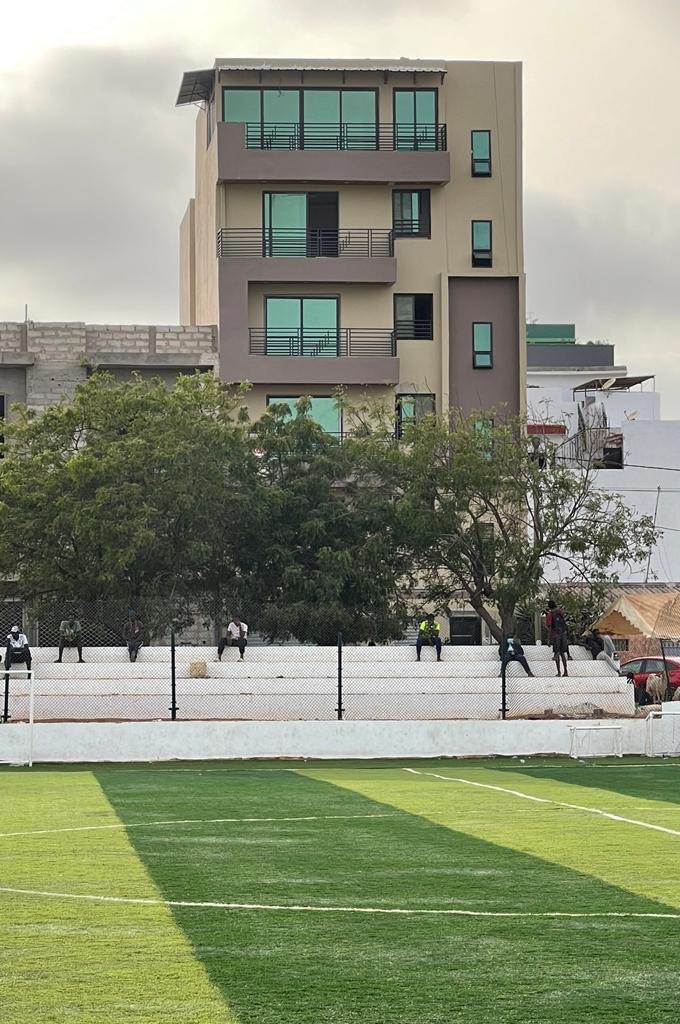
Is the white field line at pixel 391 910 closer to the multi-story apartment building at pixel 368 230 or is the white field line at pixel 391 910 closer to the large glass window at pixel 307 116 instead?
the multi-story apartment building at pixel 368 230

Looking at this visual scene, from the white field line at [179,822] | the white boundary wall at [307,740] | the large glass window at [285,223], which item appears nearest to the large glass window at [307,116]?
the large glass window at [285,223]

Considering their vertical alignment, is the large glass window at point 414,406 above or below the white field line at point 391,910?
above

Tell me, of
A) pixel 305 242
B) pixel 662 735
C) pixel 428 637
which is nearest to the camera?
pixel 662 735

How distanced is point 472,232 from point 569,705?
2839 cm

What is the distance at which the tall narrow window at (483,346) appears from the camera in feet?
206

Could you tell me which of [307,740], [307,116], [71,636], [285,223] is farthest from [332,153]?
[307,740]

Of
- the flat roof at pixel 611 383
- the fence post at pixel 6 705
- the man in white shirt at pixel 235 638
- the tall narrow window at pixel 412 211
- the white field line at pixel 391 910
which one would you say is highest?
the tall narrow window at pixel 412 211

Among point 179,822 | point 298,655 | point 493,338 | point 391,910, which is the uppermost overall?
point 493,338

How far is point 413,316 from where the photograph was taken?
6266 cm

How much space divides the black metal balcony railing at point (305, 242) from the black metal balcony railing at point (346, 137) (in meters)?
3.15

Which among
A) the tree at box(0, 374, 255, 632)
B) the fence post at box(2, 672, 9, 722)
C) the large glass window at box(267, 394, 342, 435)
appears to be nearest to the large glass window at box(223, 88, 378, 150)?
the large glass window at box(267, 394, 342, 435)

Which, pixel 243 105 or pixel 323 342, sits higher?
pixel 243 105

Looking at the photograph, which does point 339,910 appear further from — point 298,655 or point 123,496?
point 123,496

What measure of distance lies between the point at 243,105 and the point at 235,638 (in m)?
27.5
